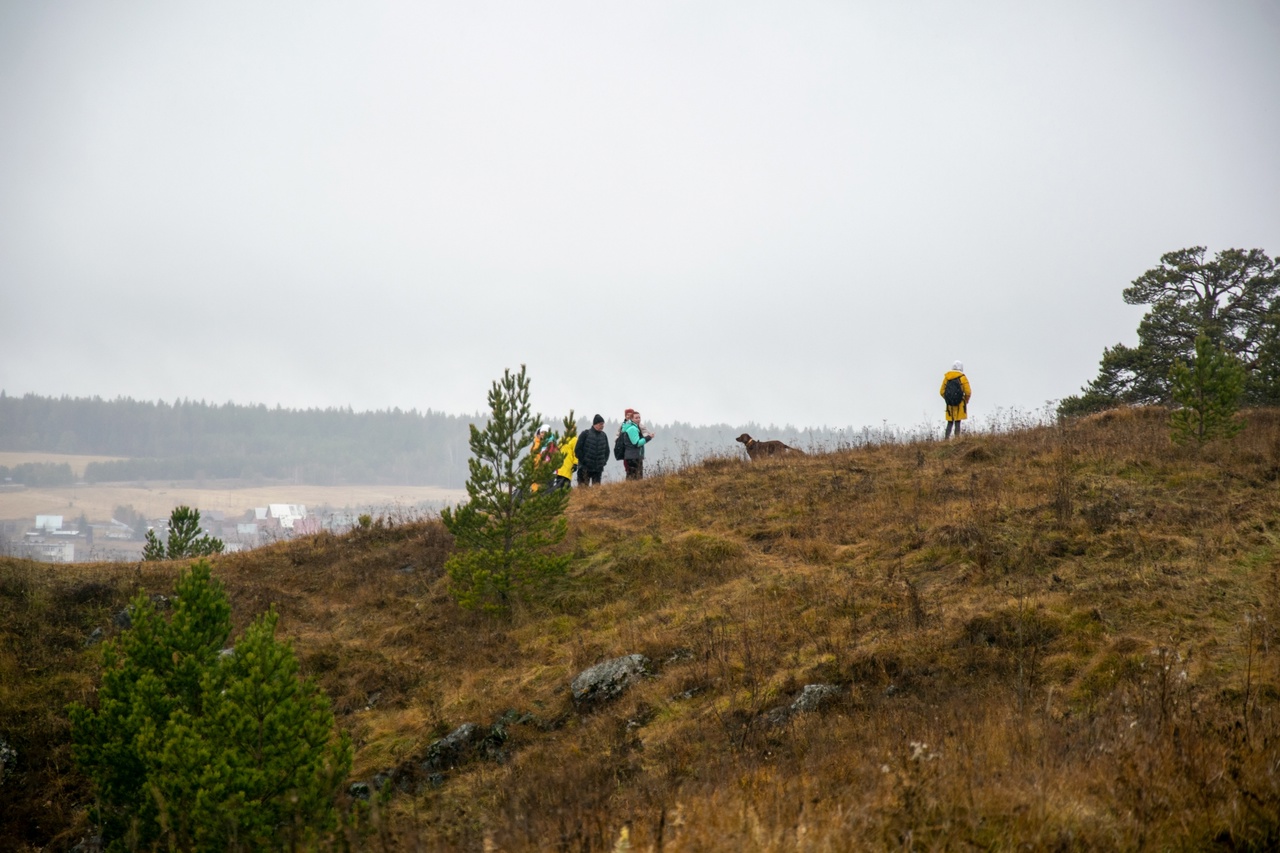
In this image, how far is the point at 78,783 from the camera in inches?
355

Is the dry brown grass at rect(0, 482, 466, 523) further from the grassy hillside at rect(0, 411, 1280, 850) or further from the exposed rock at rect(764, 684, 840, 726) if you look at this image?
the exposed rock at rect(764, 684, 840, 726)

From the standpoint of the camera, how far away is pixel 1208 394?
12.7 metres

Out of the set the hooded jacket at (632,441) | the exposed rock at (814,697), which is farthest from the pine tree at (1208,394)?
the hooded jacket at (632,441)

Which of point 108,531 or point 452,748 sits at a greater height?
point 452,748

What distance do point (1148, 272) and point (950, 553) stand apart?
21594mm

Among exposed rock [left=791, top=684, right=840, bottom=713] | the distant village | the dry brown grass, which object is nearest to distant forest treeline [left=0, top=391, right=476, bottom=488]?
the dry brown grass

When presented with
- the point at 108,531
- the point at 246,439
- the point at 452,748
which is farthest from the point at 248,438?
the point at 452,748

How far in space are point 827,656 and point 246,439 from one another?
174852mm

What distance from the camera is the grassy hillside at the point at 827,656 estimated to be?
3.86 metres

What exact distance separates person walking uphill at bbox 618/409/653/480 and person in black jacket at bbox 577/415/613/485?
0.45 metres

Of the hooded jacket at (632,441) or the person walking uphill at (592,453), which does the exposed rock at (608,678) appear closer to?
the hooded jacket at (632,441)

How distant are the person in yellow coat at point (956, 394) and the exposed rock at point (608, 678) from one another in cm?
1255

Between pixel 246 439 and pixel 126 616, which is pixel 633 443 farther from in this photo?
pixel 246 439

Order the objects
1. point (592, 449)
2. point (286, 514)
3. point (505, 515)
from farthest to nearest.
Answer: point (286, 514) < point (592, 449) < point (505, 515)
